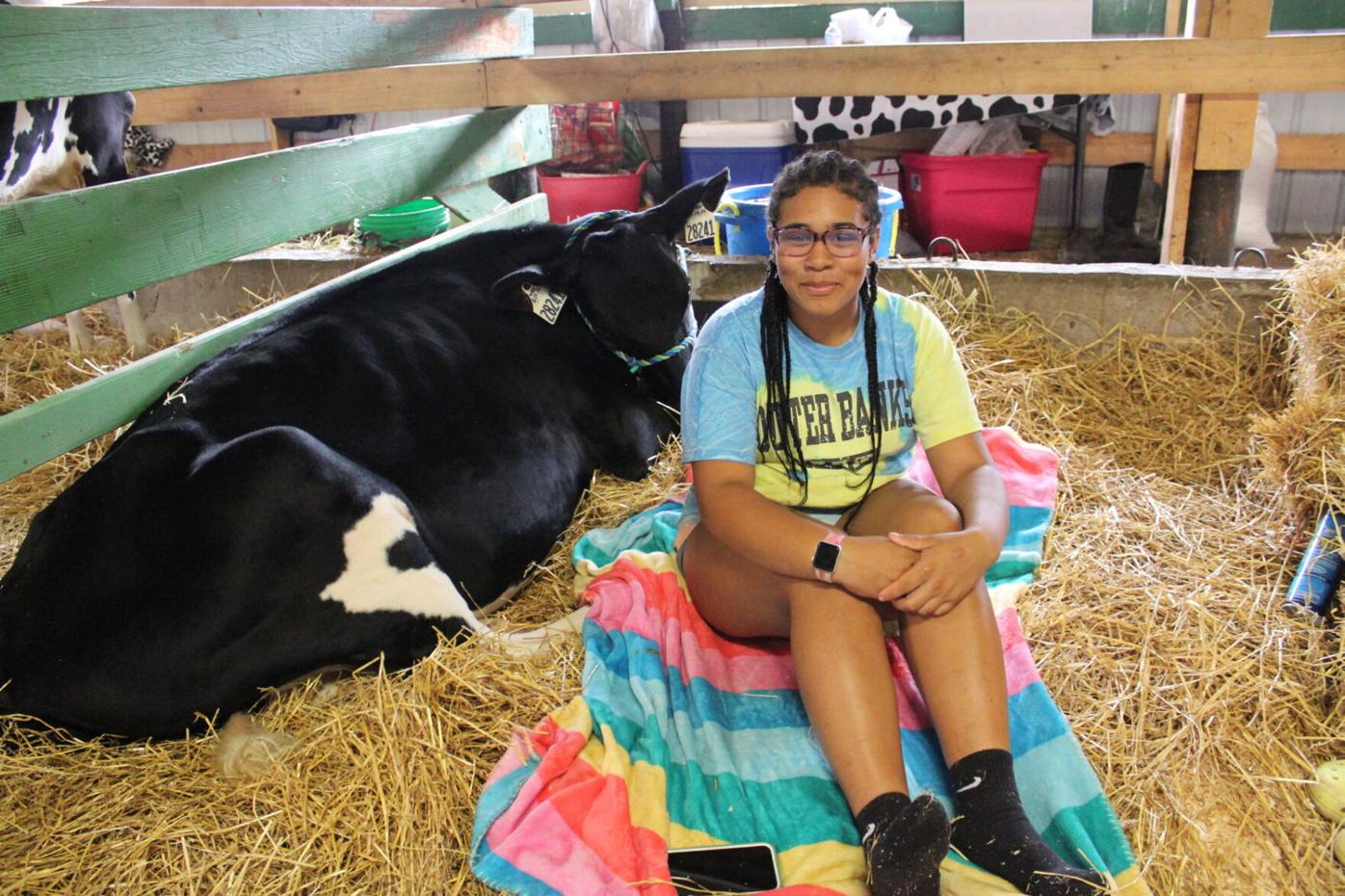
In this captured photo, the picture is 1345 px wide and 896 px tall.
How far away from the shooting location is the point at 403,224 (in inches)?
241

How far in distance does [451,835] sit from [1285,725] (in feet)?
5.65

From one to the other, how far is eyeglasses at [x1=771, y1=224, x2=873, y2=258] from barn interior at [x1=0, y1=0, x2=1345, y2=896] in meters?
1.05

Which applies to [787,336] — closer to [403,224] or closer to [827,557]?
[827,557]

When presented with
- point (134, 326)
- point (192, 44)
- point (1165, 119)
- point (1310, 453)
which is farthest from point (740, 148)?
point (1310, 453)

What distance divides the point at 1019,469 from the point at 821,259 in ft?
4.59

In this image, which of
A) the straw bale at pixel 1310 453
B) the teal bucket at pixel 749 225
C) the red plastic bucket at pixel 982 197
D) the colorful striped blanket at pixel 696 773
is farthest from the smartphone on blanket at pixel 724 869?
the red plastic bucket at pixel 982 197

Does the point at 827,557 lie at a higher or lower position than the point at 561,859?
higher

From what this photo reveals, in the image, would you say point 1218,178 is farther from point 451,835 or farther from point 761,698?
point 451,835

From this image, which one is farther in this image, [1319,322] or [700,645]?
[1319,322]

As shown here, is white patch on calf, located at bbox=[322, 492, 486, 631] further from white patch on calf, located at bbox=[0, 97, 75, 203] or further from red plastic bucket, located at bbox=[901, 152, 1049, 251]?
red plastic bucket, located at bbox=[901, 152, 1049, 251]

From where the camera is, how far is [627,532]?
308 centimetres

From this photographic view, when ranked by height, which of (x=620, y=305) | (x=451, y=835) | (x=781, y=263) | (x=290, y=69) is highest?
(x=290, y=69)

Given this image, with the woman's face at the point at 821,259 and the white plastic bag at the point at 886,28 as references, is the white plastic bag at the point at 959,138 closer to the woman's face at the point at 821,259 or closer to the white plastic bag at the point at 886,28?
the white plastic bag at the point at 886,28

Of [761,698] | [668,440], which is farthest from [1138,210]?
[761,698]
